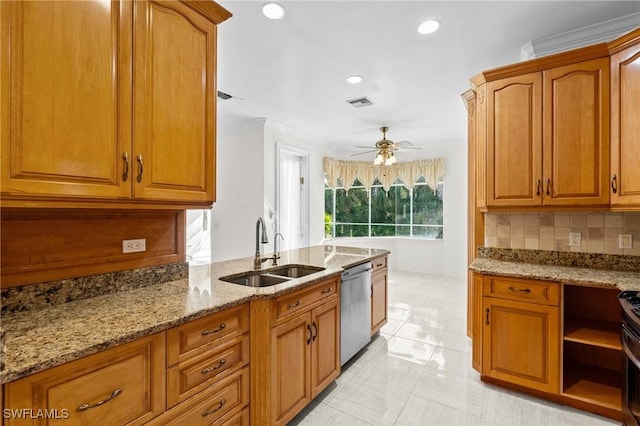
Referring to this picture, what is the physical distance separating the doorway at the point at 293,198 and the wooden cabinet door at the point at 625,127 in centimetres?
394

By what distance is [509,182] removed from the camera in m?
2.44

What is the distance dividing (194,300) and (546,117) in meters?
2.73

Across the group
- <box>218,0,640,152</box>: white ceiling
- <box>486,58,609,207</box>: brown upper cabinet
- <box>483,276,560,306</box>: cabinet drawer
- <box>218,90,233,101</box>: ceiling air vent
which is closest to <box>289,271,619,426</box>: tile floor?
<box>483,276,560,306</box>: cabinet drawer

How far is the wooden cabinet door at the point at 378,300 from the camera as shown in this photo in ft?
9.93

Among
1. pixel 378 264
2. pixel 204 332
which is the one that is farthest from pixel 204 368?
pixel 378 264

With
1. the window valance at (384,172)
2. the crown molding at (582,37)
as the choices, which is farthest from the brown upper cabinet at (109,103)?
the window valance at (384,172)

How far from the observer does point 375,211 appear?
6.96 meters

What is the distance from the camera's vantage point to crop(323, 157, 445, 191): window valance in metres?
6.16

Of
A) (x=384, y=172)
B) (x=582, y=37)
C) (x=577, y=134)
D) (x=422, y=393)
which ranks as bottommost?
(x=422, y=393)

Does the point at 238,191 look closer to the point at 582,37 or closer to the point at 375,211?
the point at 375,211

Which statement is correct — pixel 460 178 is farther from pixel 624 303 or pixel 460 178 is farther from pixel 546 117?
pixel 624 303

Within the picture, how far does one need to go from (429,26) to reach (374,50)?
0.49 metres

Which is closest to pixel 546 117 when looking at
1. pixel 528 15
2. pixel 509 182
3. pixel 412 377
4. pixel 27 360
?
pixel 509 182

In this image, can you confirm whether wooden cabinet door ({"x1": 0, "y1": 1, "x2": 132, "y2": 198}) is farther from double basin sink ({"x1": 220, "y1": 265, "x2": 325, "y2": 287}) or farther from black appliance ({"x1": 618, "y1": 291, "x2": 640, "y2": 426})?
black appliance ({"x1": 618, "y1": 291, "x2": 640, "y2": 426})
